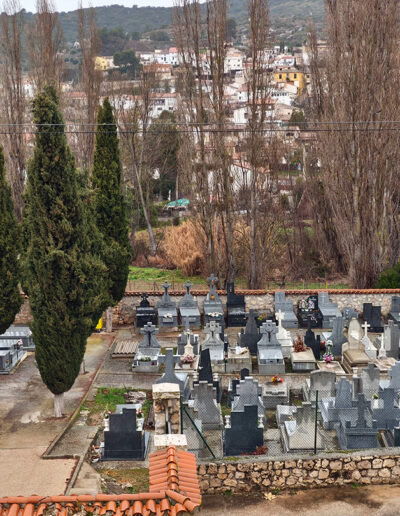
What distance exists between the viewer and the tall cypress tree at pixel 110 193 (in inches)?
710

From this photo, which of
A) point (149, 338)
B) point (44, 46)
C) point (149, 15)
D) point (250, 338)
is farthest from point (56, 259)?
point (149, 15)

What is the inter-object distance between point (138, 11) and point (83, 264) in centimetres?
18326

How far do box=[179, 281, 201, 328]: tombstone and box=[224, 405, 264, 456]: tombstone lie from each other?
7.11 m

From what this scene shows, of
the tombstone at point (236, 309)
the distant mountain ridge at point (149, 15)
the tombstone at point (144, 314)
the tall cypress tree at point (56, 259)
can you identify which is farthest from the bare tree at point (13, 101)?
the distant mountain ridge at point (149, 15)

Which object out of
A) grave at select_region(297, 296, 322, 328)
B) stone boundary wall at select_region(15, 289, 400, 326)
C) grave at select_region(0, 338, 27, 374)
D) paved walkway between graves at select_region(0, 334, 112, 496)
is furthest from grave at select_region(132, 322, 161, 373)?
grave at select_region(297, 296, 322, 328)

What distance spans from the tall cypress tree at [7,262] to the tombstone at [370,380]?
7.20 meters

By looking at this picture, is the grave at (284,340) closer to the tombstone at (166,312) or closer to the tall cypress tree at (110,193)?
the tombstone at (166,312)

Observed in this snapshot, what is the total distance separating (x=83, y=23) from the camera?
102 ft

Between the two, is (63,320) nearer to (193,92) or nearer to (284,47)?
(193,92)

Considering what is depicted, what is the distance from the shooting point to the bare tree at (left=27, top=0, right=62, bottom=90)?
1004 inches

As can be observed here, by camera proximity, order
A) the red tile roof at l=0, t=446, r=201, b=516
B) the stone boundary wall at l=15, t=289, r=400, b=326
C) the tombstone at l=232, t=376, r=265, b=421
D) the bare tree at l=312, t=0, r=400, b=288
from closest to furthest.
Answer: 1. the red tile roof at l=0, t=446, r=201, b=516
2. the tombstone at l=232, t=376, r=265, b=421
3. the stone boundary wall at l=15, t=289, r=400, b=326
4. the bare tree at l=312, t=0, r=400, b=288

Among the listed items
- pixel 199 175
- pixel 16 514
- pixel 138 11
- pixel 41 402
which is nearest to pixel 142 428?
pixel 41 402

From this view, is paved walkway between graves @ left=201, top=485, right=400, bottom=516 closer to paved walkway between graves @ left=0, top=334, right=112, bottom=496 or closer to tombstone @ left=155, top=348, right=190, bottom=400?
paved walkway between graves @ left=0, top=334, right=112, bottom=496

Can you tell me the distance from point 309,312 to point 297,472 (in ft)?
29.6
